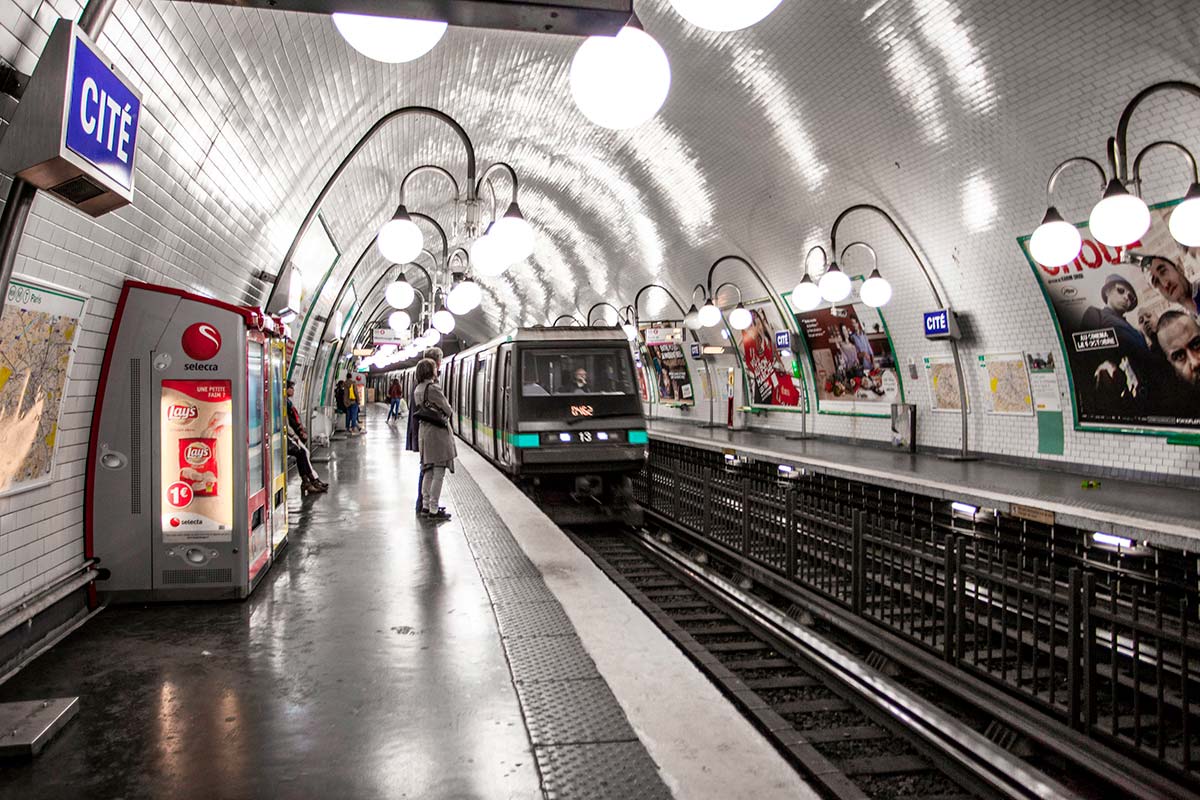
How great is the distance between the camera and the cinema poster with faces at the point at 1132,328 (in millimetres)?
9023

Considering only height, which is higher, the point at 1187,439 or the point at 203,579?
the point at 1187,439

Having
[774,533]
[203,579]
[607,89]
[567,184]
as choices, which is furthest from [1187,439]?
[567,184]

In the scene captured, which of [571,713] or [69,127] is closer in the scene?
[69,127]

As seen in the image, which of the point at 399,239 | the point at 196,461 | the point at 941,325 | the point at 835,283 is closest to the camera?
the point at 196,461

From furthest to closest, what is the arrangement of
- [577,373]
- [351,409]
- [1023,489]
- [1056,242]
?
[351,409], [577,373], [1023,489], [1056,242]

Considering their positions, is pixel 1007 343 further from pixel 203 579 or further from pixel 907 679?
pixel 203 579

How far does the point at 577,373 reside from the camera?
12406 mm

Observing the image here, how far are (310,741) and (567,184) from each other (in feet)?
55.1

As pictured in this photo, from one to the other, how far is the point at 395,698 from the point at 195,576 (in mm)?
2533

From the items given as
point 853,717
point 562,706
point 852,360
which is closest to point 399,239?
point 562,706

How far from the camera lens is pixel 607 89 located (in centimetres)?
254

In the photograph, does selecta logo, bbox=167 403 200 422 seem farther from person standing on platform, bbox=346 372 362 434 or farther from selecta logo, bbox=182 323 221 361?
person standing on platform, bbox=346 372 362 434

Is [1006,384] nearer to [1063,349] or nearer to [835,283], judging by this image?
[1063,349]

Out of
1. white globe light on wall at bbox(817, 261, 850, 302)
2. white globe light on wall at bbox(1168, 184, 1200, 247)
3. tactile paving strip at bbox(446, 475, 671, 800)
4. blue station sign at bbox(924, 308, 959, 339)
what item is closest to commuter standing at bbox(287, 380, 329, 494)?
tactile paving strip at bbox(446, 475, 671, 800)
